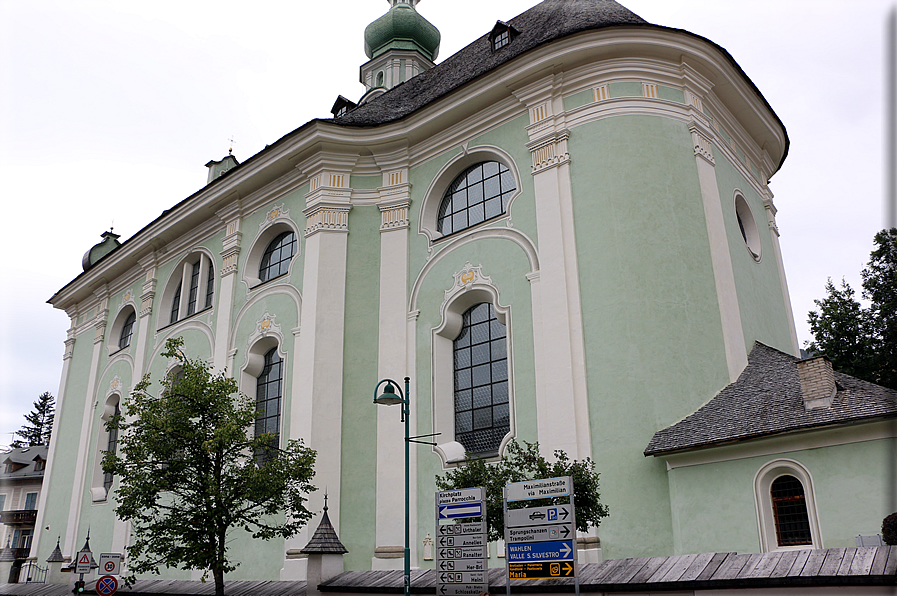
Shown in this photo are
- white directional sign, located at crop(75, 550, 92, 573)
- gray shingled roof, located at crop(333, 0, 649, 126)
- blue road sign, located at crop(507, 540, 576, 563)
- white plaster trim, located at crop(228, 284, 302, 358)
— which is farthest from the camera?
white plaster trim, located at crop(228, 284, 302, 358)

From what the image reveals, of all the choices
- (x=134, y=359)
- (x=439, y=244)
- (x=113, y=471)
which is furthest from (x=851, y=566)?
(x=134, y=359)

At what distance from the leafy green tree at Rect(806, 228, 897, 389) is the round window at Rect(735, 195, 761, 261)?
3.78m

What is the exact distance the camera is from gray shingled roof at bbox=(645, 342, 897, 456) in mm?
11906

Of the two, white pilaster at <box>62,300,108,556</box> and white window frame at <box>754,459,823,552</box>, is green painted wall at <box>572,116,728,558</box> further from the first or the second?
white pilaster at <box>62,300,108,556</box>

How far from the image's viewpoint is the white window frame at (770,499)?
12023 mm

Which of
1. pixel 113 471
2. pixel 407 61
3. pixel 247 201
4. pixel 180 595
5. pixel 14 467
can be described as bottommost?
pixel 180 595

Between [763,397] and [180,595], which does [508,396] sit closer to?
[763,397]

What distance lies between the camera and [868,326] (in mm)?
22484

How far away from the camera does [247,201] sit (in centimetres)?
2319

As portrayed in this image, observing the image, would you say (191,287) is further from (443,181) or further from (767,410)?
(767,410)

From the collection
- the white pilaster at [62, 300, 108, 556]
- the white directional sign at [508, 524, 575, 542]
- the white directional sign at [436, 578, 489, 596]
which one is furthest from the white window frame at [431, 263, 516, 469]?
the white pilaster at [62, 300, 108, 556]

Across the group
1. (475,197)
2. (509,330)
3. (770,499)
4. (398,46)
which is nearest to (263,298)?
(475,197)

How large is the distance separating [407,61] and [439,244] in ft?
56.7

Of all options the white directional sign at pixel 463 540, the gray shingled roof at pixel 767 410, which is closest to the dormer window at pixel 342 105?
the gray shingled roof at pixel 767 410
